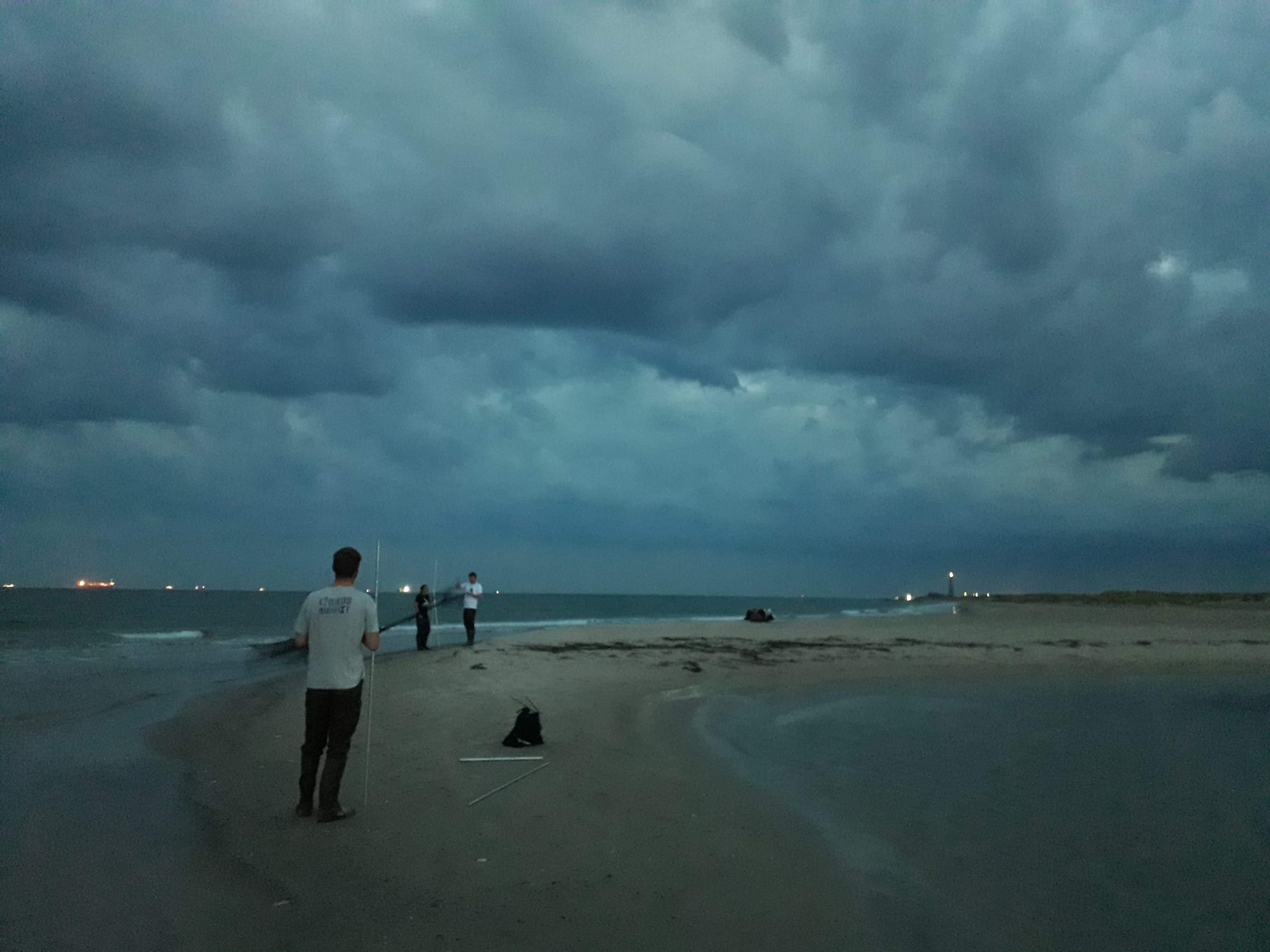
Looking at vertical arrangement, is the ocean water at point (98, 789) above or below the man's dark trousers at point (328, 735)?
below

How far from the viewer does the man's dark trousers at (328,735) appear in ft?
21.7

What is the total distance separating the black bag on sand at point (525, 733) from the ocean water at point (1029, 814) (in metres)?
2.39

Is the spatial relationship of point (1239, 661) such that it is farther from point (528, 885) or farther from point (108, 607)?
point (108, 607)

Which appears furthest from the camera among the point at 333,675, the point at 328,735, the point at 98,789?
the point at 98,789

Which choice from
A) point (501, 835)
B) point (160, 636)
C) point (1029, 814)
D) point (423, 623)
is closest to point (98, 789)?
point (501, 835)

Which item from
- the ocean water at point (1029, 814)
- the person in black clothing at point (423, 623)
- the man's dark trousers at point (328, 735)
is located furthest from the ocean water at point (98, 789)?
the ocean water at point (1029, 814)

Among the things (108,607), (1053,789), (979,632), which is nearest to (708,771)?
(1053,789)

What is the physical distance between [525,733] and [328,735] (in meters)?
3.12

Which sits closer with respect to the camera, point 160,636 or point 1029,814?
point 1029,814

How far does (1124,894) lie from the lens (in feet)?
18.2

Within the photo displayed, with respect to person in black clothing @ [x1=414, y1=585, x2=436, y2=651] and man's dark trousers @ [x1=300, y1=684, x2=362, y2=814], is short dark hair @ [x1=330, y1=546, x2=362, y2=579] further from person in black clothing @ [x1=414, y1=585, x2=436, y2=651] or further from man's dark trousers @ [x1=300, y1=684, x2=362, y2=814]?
person in black clothing @ [x1=414, y1=585, x2=436, y2=651]

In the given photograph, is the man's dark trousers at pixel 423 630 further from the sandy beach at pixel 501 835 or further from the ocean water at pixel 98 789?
the sandy beach at pixel 501 835

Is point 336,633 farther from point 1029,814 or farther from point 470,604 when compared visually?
point 470,604

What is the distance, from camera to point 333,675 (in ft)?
22.1
